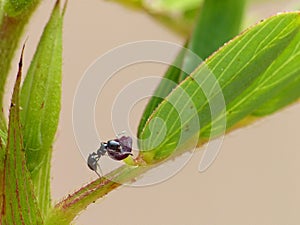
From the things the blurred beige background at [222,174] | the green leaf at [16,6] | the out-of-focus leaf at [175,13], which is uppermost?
the blurred beige background at [222,174]

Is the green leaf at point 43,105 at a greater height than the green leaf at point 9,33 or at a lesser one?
lesser

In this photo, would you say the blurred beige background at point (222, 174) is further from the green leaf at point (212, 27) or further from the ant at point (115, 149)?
the ant at point (115, 149)

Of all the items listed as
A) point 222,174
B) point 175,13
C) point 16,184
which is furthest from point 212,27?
point 222,174

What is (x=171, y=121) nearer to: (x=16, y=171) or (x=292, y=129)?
(x=16, y=171)

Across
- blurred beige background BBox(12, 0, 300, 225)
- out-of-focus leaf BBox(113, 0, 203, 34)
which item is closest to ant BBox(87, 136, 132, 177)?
out-of-focus leaf BBox(113, 0, 203, 34)

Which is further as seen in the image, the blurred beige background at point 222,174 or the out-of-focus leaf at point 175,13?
the blurred beige background at point 222,174

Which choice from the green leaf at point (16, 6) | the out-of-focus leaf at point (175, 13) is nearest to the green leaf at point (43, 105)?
the green leaf at point (16, 6)

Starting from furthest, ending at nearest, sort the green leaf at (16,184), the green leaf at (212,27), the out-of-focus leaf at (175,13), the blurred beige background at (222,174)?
the blurred beige background at (222,174)
the out-of-focus leaf at (175,13)
the green leaf at (212,27)
the green leaf at (16,184)
